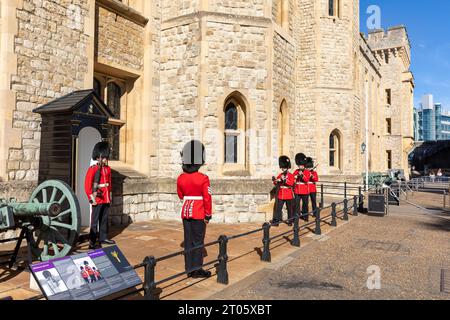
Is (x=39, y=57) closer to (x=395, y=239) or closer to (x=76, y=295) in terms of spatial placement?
(x=76, y=295)

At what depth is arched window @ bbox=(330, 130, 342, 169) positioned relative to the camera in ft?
56.0

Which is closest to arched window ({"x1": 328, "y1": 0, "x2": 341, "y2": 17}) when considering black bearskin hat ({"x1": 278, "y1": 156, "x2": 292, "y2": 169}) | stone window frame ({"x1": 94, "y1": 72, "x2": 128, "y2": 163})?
black bearskin hat ({"x1": 278, "y1": 156, "x2": 292, "y2": 169})

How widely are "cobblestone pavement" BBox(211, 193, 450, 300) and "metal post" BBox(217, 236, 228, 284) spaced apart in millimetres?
195

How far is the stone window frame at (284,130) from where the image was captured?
11.5 metres

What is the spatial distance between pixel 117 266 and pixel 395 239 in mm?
6352

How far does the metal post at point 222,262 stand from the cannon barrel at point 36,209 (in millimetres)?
2029

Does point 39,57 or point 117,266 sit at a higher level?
point 39,57

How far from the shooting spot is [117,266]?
139 inches

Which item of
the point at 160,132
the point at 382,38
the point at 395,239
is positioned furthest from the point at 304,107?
the point at 382,38

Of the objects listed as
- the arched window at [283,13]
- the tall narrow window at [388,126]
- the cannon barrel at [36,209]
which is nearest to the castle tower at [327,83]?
the arched window at [283,13]

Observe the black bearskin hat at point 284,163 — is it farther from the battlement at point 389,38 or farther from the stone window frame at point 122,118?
the battlement at point 389,38

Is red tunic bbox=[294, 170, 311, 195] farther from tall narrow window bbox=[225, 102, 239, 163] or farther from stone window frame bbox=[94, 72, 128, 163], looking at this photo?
stone window frame bbox=[94, 72, 128, 163]

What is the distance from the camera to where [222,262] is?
460 cm
